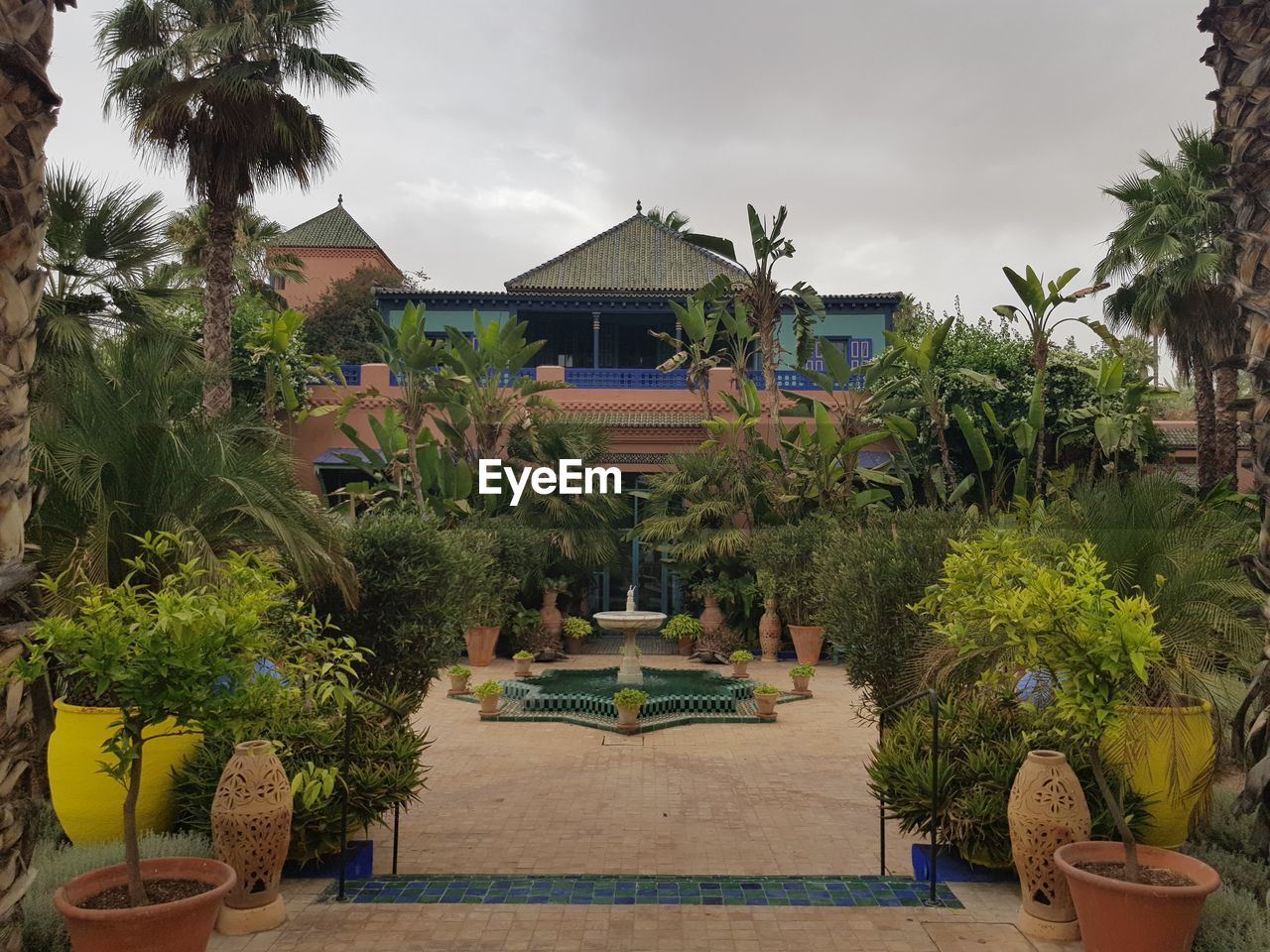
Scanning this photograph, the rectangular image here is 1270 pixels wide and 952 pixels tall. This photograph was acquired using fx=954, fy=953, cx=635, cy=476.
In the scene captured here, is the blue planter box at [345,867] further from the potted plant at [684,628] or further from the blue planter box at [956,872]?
the potted plant at [684,628]

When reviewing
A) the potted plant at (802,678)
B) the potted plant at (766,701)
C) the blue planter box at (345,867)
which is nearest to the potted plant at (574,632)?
the potted plant at (802,678)

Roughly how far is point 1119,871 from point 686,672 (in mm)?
11491

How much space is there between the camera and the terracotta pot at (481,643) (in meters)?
17.2

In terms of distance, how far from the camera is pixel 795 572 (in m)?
16.7

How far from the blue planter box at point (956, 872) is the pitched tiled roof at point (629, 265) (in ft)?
72.8

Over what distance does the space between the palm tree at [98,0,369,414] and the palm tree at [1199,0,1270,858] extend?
12.2 m

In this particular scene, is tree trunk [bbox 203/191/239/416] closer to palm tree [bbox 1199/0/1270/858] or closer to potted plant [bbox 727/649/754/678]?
potted plant [bbox 727/649/754/678]

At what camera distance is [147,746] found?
6.09m

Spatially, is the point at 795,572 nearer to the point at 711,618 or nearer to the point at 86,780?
the point at 711,618

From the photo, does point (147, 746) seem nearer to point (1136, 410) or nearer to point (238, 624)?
point (238, 624)

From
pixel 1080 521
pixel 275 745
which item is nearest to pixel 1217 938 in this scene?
pixel 1080 521

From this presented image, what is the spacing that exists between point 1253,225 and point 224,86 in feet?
42.8

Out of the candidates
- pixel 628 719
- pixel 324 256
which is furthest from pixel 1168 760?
pixel 324 256

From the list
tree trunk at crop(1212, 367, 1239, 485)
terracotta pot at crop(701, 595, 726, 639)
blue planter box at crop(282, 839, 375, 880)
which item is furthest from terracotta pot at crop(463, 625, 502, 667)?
tree trunk at crop(1212, 367, 1239, 485)
